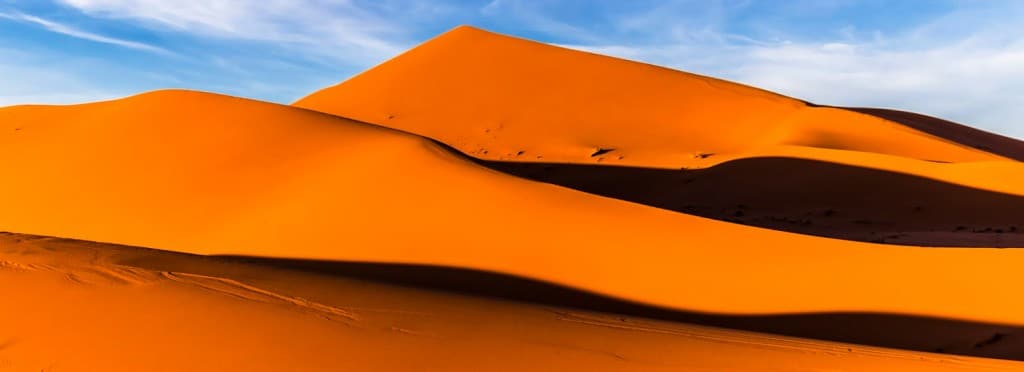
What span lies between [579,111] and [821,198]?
1246 centimetres

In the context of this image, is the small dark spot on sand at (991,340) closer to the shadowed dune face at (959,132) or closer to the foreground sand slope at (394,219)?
the foreground sand slope at (394,219)

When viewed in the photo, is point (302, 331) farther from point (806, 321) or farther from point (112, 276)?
point (806, 321)

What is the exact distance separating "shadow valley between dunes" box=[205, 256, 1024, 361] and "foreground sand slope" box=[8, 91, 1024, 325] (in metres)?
0.20

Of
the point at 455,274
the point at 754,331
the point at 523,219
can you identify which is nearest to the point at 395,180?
the point at 523,219

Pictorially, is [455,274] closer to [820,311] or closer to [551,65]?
[820,311]

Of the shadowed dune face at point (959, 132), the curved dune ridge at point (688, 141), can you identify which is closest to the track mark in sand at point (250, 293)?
the curved dune ridge at point (688, 141)

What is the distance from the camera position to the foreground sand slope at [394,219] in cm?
793

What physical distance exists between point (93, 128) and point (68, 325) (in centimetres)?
1379

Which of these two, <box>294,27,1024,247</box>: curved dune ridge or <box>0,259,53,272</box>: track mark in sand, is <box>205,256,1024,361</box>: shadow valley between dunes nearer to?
<box>0,259,53,272</box>: track mark in sand

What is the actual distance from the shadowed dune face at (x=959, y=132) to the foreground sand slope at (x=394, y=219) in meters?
30.6

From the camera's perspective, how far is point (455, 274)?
812 cm

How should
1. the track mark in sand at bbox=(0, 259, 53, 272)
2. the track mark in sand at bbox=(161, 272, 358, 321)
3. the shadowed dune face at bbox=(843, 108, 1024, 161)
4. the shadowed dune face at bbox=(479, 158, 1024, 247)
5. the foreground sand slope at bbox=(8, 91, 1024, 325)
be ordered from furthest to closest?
the shadowed dune face at bbox=(843, 108, 1024, 161) < the shadowed dune face at bbox=(479, 158, 1024, 247) < the foreground sand slope at bbox=(8, 91, 1024, 325) < the track mark in sand at bbox=(0, 259, 53, 272) < the track mark in sand at bbox=(161, 272, 358, 321)

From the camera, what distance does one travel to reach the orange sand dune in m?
24.3

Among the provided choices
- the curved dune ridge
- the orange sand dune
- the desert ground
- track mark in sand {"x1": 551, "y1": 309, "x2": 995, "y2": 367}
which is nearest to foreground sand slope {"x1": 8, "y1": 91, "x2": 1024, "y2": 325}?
the desert ground
